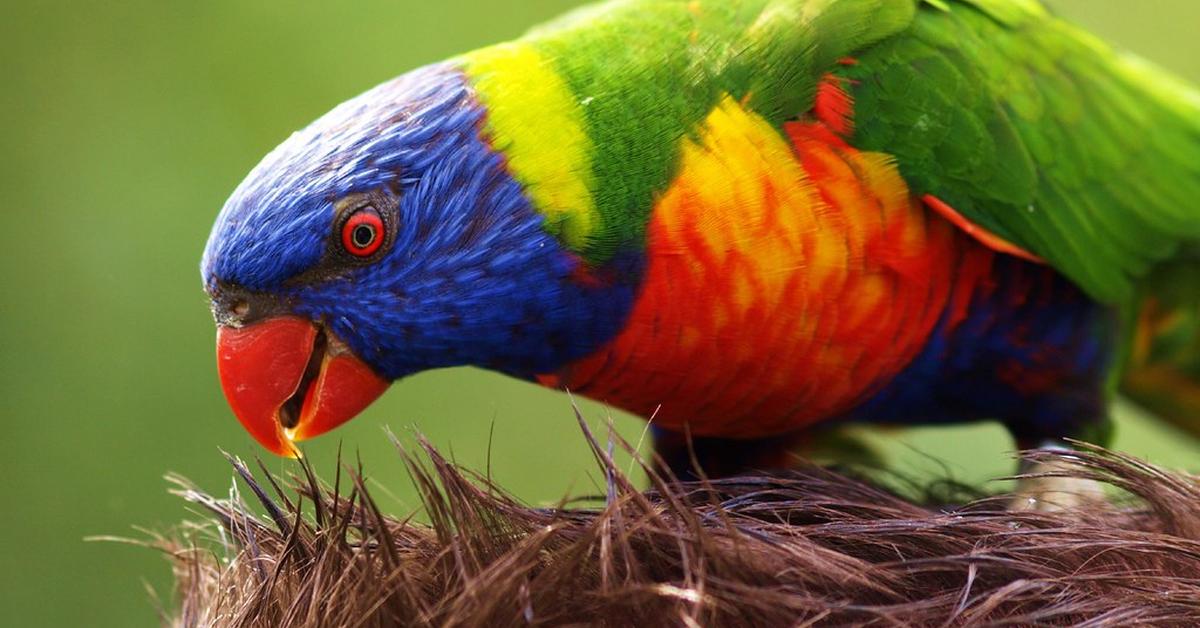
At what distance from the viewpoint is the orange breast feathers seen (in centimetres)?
159

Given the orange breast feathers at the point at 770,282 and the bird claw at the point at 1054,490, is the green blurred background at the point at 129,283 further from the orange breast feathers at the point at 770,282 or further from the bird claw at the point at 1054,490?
A: the bird claw at the point at 1054,490

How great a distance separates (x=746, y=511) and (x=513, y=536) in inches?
10.1

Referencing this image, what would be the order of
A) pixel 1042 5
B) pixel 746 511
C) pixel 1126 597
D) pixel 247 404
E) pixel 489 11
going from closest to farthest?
1. pixel 1126 597
2. pixel 746 511
3. pixel 247 404
4. pixel 1042 5
5. pixel 489 11

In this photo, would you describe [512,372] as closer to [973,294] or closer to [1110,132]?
[973,294]

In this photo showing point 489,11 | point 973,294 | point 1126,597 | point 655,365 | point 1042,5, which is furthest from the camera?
point 489,11

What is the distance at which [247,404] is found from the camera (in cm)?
151

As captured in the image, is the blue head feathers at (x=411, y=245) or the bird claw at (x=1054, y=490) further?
the blue head feathers at (x=411, y=245)

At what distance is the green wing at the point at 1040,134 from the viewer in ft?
5.59

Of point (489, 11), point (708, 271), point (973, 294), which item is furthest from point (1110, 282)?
point (489, 11)

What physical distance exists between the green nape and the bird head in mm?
99

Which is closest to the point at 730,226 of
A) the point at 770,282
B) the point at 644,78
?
the point at 770,282

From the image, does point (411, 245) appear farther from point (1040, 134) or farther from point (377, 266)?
point (1040, 134)

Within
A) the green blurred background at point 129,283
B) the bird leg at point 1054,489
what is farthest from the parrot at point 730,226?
the green blurred background at point 129,283

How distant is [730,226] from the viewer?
5.20 ft
